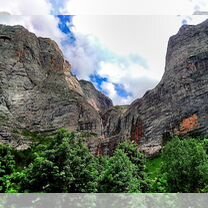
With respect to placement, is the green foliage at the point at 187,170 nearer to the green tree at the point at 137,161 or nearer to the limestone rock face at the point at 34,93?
the green tree at the point at 137,161

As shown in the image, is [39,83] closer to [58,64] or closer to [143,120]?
[58,64]

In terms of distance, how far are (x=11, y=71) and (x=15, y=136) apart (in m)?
16.9

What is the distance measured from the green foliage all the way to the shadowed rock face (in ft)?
143

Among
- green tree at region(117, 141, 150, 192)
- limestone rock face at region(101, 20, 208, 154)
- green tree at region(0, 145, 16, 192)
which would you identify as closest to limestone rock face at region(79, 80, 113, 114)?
limestone rock face at region(101, 20, 208, 154)

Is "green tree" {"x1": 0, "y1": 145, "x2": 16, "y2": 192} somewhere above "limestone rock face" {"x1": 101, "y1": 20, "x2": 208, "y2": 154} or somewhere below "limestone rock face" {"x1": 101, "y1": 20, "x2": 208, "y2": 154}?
below

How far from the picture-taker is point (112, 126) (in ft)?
219

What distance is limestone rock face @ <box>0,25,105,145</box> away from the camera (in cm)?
6525

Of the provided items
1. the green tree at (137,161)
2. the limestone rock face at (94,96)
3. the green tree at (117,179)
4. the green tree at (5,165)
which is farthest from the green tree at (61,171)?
the limestone rock face at (94,96)

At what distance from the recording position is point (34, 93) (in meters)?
70.1

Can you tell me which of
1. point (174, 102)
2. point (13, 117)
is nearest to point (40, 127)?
point (13, 117)

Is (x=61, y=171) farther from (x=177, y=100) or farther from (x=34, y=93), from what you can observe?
(x=34, y=93)

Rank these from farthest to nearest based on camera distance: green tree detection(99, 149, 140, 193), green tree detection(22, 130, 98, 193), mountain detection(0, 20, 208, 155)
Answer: mountain detection(0, 20, 208, 155) < green tree detection(99, 149, 140, 193) < green tree detection(22, 130, 98, 193)

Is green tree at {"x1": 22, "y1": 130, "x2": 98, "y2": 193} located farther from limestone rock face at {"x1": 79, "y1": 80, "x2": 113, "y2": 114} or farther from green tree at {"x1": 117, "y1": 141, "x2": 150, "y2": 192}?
limestone rock face at {"x1": 79, "y1": 80, "x2": 113, "y2": 114}

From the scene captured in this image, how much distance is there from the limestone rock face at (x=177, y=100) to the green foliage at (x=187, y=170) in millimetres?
28587
